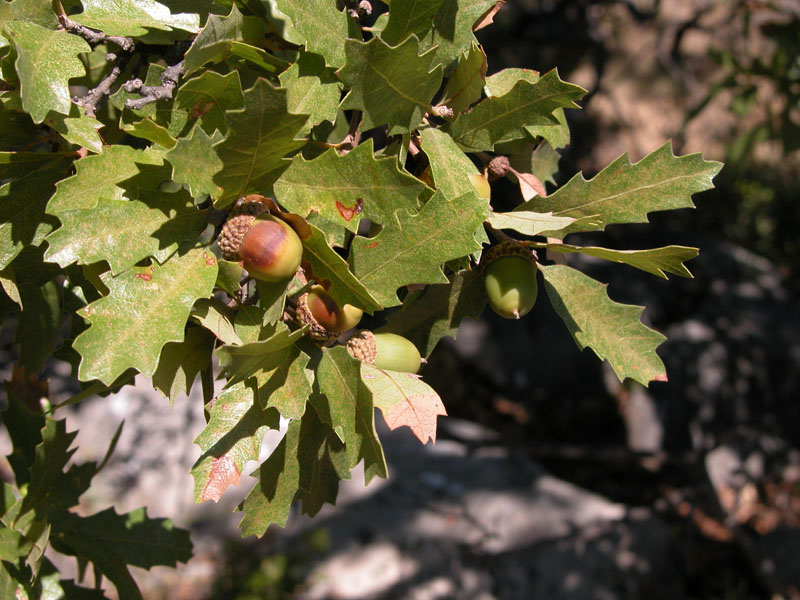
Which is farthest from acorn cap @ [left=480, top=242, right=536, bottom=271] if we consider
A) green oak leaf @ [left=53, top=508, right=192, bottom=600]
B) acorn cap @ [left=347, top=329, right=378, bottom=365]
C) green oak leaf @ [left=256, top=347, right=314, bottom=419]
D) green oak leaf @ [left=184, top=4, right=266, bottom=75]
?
green oak leaf @ [left=53, top=508, right=192, bottom=600]

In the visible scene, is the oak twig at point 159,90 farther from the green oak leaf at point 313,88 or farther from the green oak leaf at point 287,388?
the green oak leaf at point 287,388

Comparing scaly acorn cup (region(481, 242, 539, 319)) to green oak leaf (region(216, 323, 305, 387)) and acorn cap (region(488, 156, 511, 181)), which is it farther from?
green oak leaf (region(216, 323, 305, 387))

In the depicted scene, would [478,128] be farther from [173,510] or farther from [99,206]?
[173,510]

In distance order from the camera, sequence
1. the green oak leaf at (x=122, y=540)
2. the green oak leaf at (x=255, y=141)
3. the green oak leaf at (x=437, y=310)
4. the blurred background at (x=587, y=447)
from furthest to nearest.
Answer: the blurred background at (x=587, y=447) < the green oak leaf at (x=122, y=540) < the green oak leaf at (x=437, y=310) < the green oak leaf at (x=255, y=141)

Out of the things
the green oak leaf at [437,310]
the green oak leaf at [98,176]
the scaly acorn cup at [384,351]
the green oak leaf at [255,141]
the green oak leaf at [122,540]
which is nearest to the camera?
the green oak leaf at [255,141]

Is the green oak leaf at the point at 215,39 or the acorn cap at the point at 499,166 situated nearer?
the green oak leaf at the point at 215,39

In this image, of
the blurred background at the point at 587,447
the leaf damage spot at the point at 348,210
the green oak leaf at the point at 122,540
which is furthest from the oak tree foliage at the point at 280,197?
the blurred background at the point at 587,447

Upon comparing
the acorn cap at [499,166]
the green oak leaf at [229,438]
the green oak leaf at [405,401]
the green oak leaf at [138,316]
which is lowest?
the green oak leaf at [229,438]
